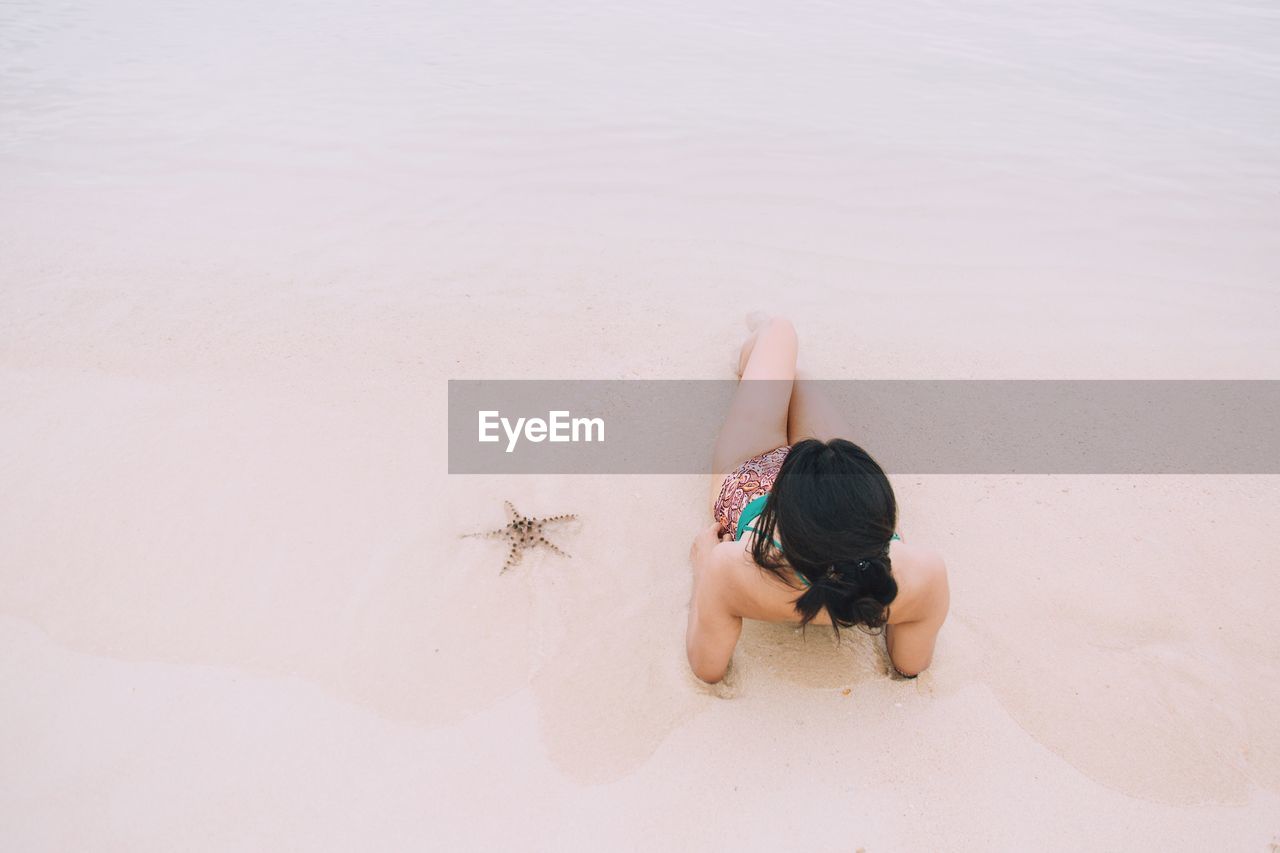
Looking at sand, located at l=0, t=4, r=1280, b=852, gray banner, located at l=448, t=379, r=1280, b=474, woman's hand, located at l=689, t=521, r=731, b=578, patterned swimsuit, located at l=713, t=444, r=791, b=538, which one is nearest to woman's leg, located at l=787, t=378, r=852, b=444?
gray banner, located at l=448, t=379, r=1280, b=474

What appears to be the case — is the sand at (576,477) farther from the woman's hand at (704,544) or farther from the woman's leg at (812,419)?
the woman's leg at (812,419)

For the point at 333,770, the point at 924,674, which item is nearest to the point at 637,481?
the point at 924,674

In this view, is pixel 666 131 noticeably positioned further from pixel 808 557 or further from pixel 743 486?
pixel 808 557

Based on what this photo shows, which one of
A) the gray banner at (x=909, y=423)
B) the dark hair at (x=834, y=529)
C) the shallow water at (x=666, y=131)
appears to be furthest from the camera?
the shallow water at (x=666, y=131)

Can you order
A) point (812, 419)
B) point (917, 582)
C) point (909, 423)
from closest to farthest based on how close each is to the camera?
point (917, 582) → point (812, 419) → point (909, 423)

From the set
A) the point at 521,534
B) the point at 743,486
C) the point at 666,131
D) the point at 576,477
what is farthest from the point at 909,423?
the point at 666,131

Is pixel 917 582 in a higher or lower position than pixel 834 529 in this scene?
lower

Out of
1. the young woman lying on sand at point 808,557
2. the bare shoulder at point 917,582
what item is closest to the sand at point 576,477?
the young woman lying on sand at point 808,557
